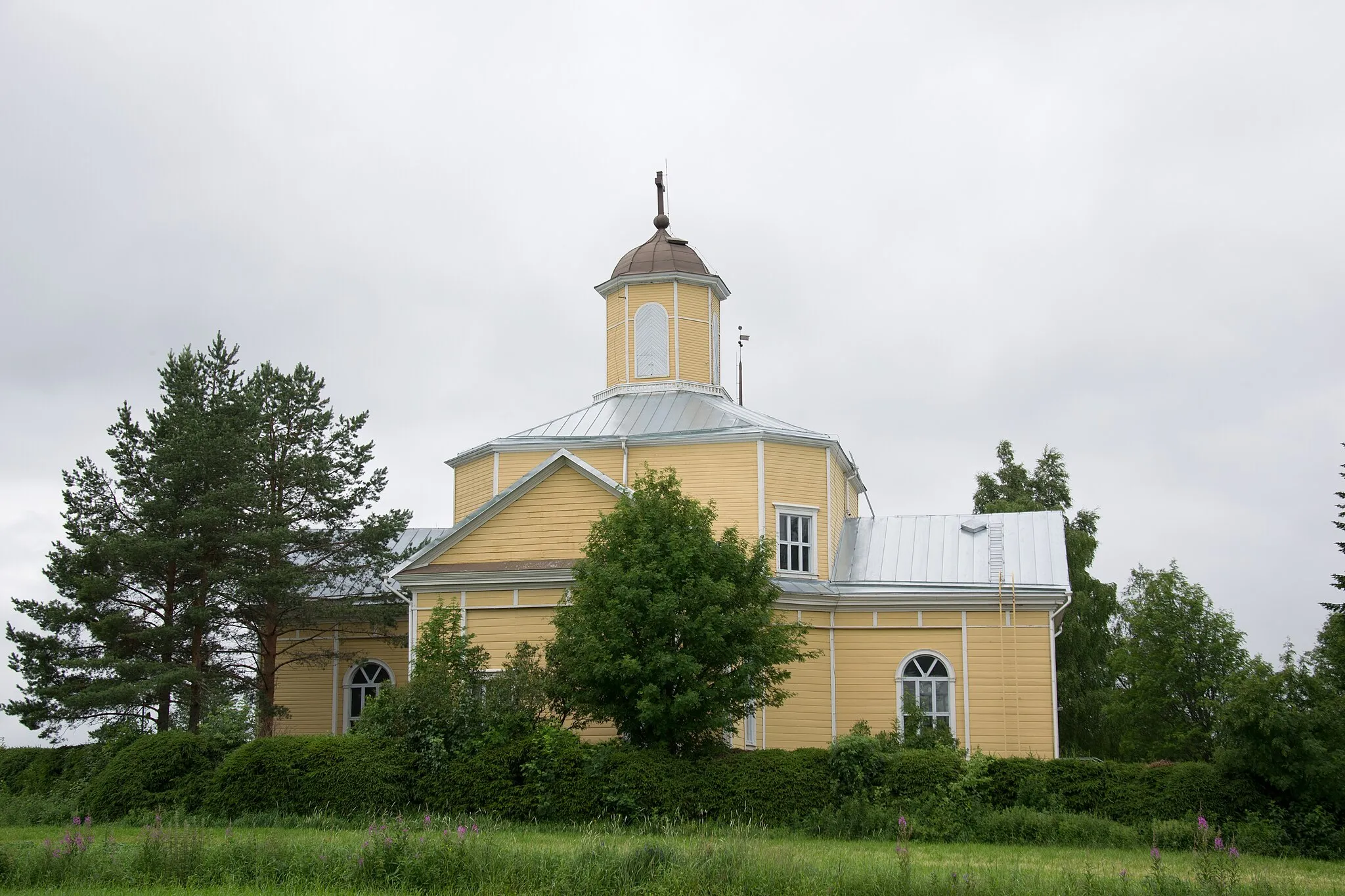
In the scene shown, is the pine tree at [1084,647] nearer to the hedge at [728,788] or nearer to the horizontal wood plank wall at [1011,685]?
the horizontal wood plank wall at [1011,685]

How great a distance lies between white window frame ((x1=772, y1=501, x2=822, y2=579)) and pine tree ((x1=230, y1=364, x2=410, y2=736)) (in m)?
9.24

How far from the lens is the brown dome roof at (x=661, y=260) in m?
37.2

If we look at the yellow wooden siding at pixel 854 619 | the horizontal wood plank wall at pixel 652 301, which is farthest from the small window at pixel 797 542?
the horizontal wood plank wall at pixel 652 301

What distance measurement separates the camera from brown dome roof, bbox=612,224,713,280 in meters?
37.2

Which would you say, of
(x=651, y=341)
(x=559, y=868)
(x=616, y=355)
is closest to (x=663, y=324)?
(x=651, y=341)

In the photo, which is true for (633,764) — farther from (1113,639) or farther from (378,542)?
(1113,639)

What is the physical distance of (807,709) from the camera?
30797mm

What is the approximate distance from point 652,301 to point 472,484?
705 centimetres

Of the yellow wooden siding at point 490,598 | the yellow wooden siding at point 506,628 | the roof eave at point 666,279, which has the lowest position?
the yellow wooden siding at point 506,628

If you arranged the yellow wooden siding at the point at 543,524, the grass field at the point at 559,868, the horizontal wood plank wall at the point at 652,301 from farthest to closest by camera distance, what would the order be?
1. the horizontal wood plank wall at the point at 652,301
2. the yellow wooden siding at the point at 543,524
3. the grass field at the point at 559,868

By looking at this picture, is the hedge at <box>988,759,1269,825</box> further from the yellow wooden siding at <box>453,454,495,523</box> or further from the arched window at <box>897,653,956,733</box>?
the yellow wooden siding at <box>453,454,495,523</box>

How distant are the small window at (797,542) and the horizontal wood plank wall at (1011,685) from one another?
409 cm

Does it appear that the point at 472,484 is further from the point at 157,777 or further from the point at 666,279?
the point at 157,777

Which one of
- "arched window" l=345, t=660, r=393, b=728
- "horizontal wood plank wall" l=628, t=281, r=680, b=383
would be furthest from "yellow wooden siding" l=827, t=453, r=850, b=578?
"arched window" l=345, t=660, r=393, b=728
